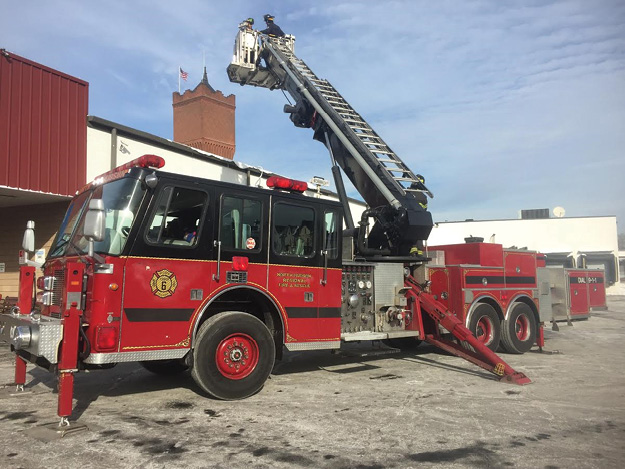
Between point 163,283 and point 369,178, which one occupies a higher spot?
point 369,178

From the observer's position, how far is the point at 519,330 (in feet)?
33.1

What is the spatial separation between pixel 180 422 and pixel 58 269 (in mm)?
2254

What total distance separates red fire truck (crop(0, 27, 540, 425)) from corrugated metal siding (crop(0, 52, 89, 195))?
21.6 feet

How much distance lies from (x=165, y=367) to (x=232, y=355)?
6.27 feet

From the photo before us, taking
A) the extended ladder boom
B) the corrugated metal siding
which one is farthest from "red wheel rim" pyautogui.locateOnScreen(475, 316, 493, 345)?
the corrugated metal siding

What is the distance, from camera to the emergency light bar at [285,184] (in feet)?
21.5

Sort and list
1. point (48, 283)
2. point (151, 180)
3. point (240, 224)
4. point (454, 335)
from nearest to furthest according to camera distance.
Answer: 1. point (151, 180)
2. point (48, 283)
3. point (240, 224)
4. point (454, 335)

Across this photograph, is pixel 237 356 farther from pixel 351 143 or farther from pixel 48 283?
pixel 351 143

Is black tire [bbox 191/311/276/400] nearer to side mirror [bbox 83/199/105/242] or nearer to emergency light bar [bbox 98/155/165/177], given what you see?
side mirror [bbox 83/199/105/242]

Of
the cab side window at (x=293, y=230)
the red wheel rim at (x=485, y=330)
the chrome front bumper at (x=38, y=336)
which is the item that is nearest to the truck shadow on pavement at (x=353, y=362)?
the red wheel rim at (x=485, y=330)

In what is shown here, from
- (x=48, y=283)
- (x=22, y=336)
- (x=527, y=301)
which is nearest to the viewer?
(x=22, y=336)

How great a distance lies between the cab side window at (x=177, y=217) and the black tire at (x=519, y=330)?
22.4 ft

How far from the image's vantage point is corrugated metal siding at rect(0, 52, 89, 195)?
38.0ft

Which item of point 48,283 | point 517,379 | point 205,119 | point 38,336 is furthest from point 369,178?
point 205,119
